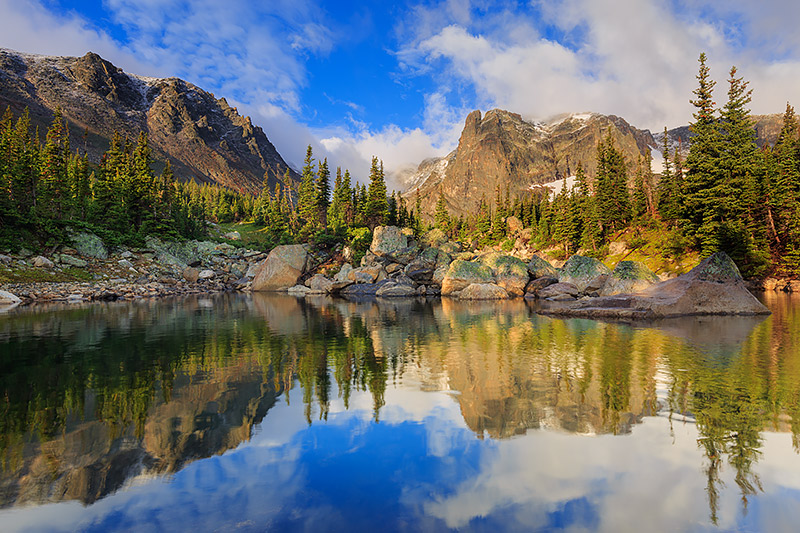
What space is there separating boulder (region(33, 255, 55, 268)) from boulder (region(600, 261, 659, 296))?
198 ft

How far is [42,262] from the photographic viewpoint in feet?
145

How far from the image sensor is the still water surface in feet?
15.8

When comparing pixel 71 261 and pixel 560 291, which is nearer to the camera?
pixel 560 291

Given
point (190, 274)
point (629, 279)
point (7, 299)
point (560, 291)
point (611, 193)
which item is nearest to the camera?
point (629, 279)

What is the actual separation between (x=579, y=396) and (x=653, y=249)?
2334 inches

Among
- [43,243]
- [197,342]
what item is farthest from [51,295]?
[197,342]

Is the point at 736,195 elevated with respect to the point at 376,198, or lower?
lower

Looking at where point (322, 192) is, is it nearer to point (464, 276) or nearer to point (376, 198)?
point (376, 198)

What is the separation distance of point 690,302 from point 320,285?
4622 centimetres

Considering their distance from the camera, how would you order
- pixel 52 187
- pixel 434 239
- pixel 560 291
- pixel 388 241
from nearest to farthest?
pixel 560 291 < pixel 52 187 < pixel 388 241 < pixel 434 239

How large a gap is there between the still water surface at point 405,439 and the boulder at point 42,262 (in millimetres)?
40671

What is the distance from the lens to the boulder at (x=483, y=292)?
1747 inches

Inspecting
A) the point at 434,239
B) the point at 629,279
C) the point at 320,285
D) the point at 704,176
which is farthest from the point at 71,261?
the point at 704,176

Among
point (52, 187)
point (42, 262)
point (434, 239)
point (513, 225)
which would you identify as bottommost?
point (42, 262)
